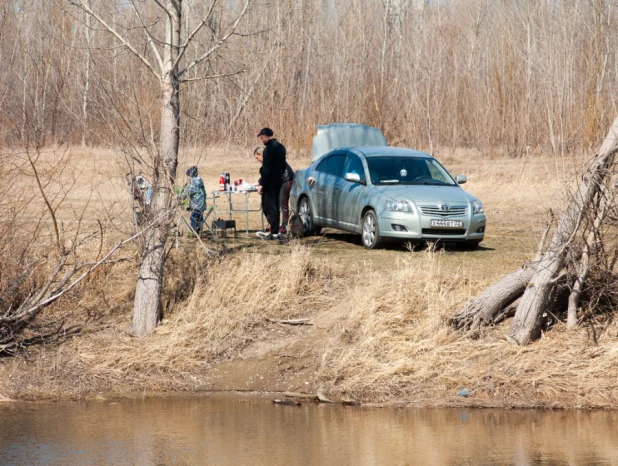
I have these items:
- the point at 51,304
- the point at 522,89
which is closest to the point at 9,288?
the point at 51,304

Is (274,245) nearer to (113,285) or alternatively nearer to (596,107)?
(113,285)

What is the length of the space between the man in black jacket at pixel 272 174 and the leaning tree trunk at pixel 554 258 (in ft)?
20.9

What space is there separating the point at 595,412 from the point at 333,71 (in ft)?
90.9

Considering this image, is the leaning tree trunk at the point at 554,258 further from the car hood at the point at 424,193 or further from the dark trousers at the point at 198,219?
the car hood at the point at 424,193

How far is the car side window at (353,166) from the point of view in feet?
52.4

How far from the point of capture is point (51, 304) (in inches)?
462

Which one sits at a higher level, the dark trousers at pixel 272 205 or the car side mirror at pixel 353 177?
the car side mirror at pixel 353 177

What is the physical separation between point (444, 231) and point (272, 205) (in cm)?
295

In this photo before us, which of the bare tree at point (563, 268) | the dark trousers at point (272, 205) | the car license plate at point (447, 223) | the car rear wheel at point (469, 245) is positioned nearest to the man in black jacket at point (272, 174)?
the dark trousers at point (272, 205)

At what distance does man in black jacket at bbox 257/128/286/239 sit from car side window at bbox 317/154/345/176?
3.39ft

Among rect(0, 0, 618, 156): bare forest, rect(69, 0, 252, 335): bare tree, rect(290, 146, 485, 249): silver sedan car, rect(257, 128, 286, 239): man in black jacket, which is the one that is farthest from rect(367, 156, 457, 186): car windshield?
rect(0, 0, 618, 156): bare forest

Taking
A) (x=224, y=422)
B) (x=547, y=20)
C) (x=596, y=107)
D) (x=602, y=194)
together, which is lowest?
(x=224, y=422)

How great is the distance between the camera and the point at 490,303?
10.7 m

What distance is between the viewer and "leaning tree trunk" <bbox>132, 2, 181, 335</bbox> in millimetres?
10914
